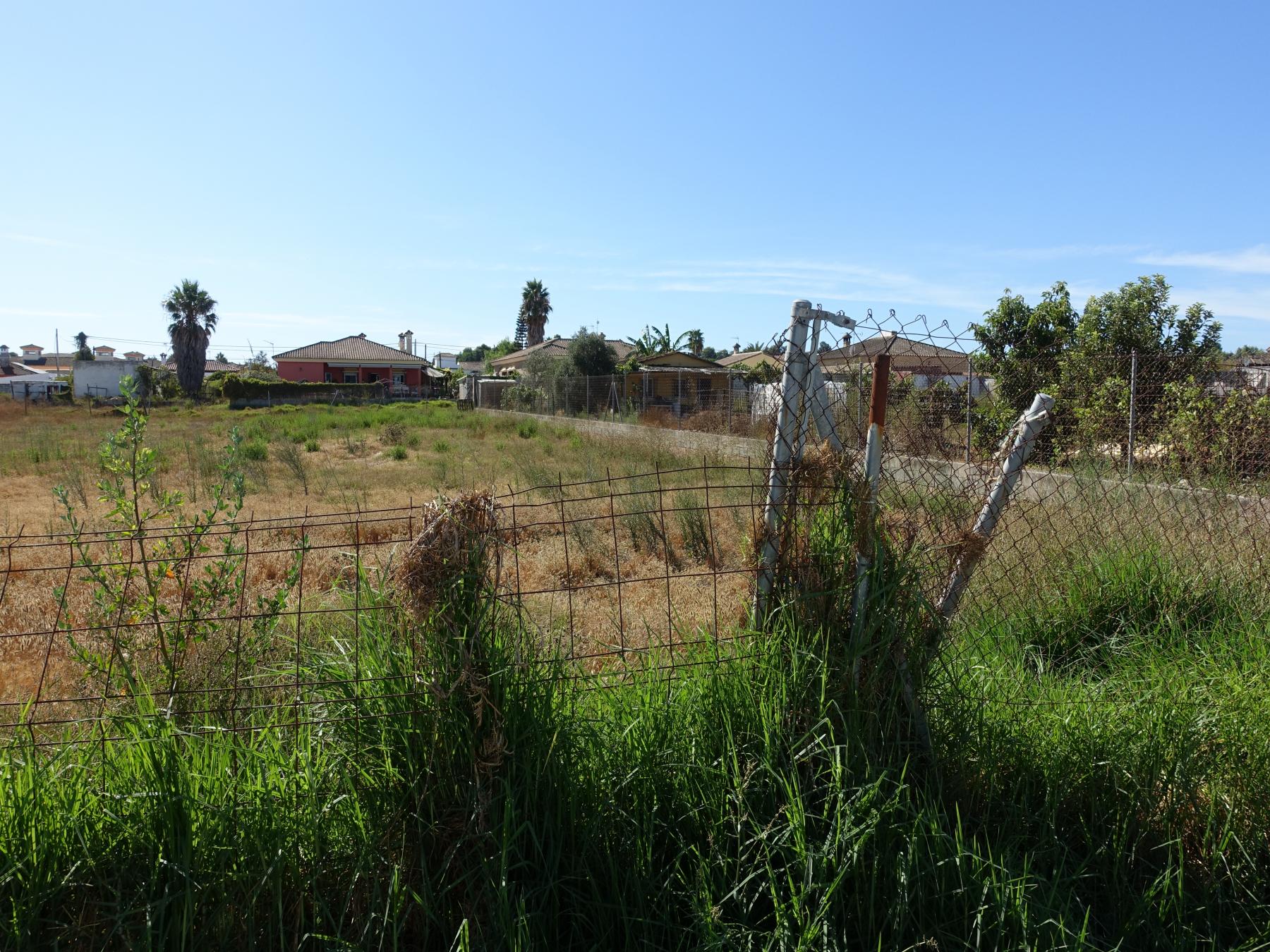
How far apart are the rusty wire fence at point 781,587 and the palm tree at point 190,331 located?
60263 mm

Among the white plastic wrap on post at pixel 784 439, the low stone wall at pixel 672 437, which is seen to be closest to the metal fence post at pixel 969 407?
the white plastic wrap on post at pixel 784 439

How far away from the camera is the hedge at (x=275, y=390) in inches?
1945

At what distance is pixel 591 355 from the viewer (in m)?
43.2

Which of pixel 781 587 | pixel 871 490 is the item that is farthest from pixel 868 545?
pixel 781 587

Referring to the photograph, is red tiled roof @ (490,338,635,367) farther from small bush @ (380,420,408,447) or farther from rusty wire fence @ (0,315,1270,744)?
rusty wire fence @ (0,315,1270,744)

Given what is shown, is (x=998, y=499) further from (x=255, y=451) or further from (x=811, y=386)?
(x=255, y=451)

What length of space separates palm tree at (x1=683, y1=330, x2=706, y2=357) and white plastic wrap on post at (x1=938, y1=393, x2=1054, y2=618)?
53570mm

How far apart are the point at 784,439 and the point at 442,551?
1141mm

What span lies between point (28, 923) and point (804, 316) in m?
2.61

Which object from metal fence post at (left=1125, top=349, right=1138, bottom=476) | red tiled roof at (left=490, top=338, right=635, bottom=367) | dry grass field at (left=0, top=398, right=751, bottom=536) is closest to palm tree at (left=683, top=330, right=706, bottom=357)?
red tiled roof at (left=490, top=338, right=635, bottom=367)

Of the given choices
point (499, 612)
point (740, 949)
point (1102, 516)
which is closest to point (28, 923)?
point (499, 612)

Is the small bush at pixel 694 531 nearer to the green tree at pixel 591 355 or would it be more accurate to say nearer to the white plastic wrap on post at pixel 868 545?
the white plastic wrap on post at pixel 868 545

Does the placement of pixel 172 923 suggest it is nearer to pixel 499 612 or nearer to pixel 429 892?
pixel 429 892

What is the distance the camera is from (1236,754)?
2.83 meters
